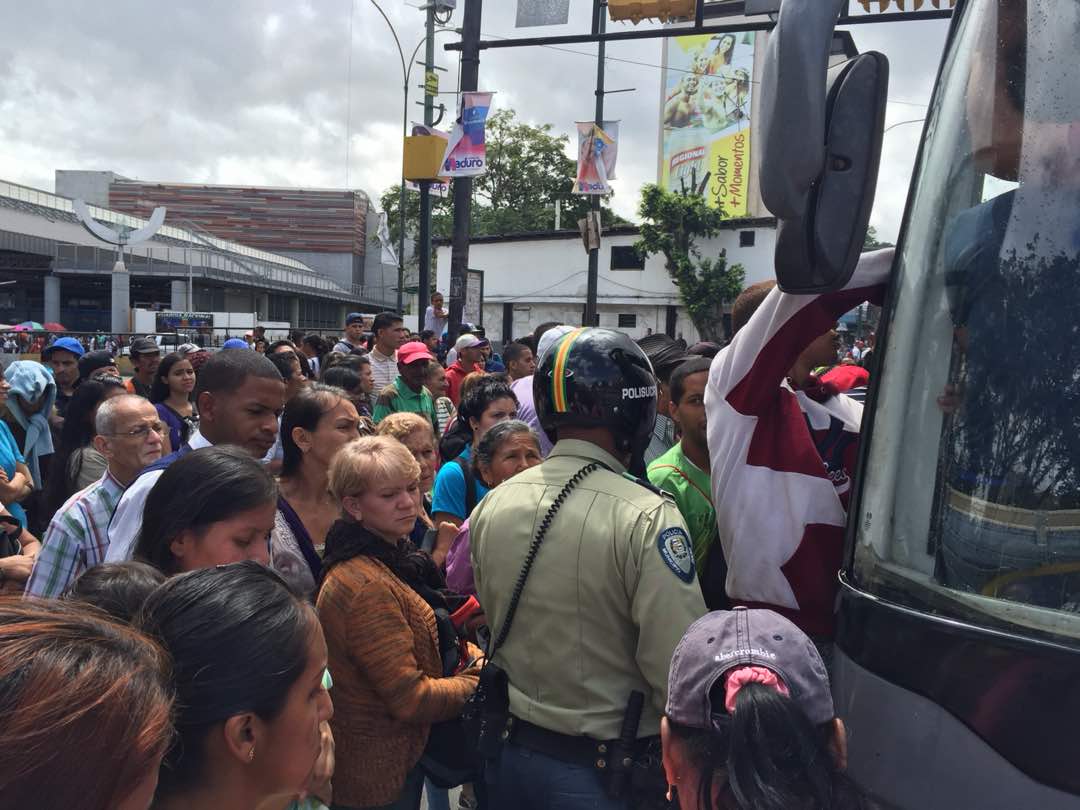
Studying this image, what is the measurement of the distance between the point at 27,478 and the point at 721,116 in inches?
2053

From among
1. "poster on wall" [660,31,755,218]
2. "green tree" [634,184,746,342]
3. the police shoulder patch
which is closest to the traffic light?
the police shoulder patch

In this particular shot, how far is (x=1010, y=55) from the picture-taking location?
2.08m

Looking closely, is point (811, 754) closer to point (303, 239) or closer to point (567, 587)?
point (567, 587)

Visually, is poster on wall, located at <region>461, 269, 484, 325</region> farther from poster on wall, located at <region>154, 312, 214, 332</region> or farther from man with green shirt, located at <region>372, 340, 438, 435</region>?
poster on wall, located at <region>154, 312, 214, 332</region>

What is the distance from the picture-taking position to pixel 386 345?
31.5ft

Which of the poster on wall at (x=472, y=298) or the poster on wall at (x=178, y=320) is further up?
the poster on wall at (x=472, y=298)

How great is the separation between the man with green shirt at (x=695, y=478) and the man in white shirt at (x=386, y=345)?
6.20 meters

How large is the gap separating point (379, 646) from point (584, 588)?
0.83 metres

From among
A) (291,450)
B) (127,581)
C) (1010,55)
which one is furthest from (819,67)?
(291,450)

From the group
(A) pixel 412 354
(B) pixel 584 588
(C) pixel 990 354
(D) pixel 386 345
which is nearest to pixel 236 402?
(B) pixel 584 588

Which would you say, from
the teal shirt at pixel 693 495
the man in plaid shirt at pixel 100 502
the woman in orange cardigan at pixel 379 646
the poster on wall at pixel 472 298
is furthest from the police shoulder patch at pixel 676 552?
the poster on wall at pixel 472 298

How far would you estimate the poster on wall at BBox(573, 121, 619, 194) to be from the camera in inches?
653

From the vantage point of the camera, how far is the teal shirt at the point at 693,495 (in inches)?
123

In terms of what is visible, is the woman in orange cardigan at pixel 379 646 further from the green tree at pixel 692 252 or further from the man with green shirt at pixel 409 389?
the green tree at pixel 692 252
